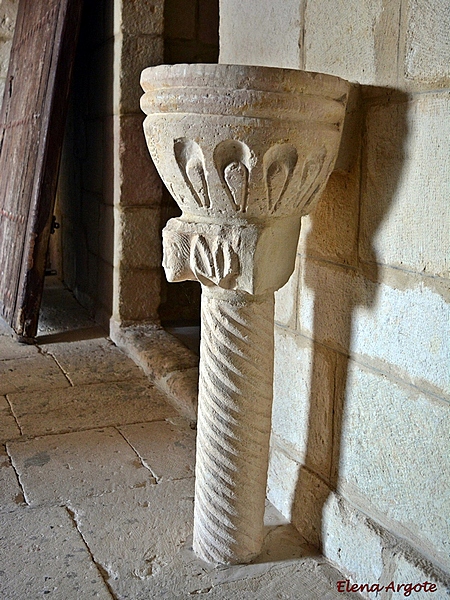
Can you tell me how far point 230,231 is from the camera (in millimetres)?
1734

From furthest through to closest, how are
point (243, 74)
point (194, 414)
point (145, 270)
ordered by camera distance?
point (145, 270), point (194, 414), point (243, 74)

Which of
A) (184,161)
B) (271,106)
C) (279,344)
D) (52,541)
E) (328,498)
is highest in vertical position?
(271,106)

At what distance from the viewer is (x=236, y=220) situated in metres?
1.75

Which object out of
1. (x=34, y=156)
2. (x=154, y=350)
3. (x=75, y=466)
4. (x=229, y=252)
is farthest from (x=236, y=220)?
(x=34, y=156)

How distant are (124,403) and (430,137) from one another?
2.06m

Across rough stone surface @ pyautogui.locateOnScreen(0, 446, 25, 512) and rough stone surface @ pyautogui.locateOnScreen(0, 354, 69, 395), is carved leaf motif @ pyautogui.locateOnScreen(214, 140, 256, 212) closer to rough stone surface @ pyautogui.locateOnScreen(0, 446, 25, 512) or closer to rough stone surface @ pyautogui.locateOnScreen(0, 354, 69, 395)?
rough stone surface @ pyautogui.locateOnScreen(0, 446, 25, 512)

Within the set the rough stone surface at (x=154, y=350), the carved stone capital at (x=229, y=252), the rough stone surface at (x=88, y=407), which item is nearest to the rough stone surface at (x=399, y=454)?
the carved stone capital at (x=229, y=252)


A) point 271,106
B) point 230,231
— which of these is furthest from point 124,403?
point 271,106

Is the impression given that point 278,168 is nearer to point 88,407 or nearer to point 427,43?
point 427,43

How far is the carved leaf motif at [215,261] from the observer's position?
1743mm

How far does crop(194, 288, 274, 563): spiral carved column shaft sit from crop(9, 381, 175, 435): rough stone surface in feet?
3.64

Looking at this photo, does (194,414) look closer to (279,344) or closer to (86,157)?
(279,344)

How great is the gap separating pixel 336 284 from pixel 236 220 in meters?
0.38

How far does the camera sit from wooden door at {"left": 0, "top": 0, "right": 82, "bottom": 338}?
3.98 m
